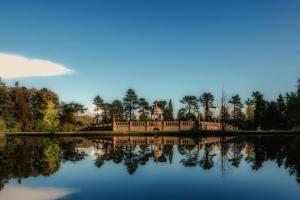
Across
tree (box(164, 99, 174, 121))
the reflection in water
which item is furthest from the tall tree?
the reflection in water

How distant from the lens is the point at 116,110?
124 m

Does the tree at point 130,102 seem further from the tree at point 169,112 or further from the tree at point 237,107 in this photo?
the tree at point 237,107

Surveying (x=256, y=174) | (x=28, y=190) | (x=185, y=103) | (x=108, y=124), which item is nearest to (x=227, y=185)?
(x=256, y=174)

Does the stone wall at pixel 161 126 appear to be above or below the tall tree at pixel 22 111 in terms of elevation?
below

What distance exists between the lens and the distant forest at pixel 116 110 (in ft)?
311

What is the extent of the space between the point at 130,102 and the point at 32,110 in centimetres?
2997

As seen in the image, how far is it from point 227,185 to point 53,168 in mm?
13269

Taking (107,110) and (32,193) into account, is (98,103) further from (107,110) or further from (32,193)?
(32,193)

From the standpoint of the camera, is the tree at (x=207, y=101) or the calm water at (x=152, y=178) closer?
the calm water at (x=152, y=178)

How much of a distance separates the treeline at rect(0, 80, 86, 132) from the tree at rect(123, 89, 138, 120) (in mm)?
16256

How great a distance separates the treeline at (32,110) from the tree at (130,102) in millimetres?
16256

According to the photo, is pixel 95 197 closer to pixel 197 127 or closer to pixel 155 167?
pixel 155 167

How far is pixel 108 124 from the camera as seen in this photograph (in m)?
99.4

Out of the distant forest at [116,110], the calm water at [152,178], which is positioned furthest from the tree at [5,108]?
the calm water at [152,178]
